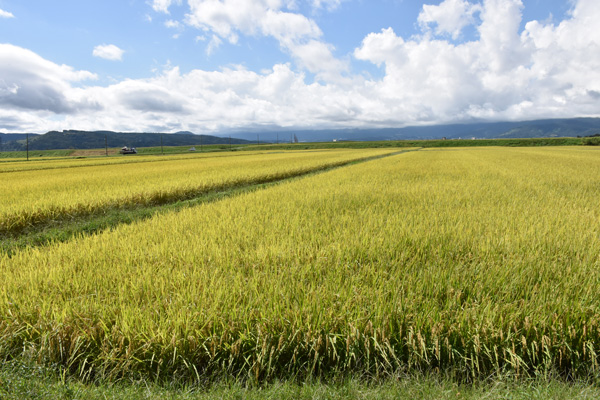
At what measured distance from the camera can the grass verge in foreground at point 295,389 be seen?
5.41 ft

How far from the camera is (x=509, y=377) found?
191 cm

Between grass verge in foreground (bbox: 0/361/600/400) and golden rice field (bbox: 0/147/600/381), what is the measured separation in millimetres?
100

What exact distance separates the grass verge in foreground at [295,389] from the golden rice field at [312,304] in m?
0.10

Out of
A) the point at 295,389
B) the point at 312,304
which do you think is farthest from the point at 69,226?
the point at 295,389

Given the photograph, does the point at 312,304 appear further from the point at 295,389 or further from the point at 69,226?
the point at 69,226

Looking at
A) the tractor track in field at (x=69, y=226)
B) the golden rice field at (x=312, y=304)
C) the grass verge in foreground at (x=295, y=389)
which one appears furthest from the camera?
the tractor track in field at (x=69, y=226)

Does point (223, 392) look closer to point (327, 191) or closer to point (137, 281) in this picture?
point (137, 281)

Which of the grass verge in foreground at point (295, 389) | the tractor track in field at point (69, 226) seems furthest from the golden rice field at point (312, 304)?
the tractor track in field at point (69, 226)

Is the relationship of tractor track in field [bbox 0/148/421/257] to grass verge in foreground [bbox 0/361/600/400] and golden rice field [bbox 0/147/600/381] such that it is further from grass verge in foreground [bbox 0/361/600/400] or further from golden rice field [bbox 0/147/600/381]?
grass verge in foreground [bbox 0/361/600/400]

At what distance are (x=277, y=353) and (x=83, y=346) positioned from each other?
53.9 inches

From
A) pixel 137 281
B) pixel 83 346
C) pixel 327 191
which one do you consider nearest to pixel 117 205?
pixel 327 191

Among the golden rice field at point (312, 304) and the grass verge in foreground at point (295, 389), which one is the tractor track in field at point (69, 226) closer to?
the golden rice field at point (312, 304)

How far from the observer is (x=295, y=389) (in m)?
1.72

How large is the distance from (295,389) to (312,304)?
628 millimetres
